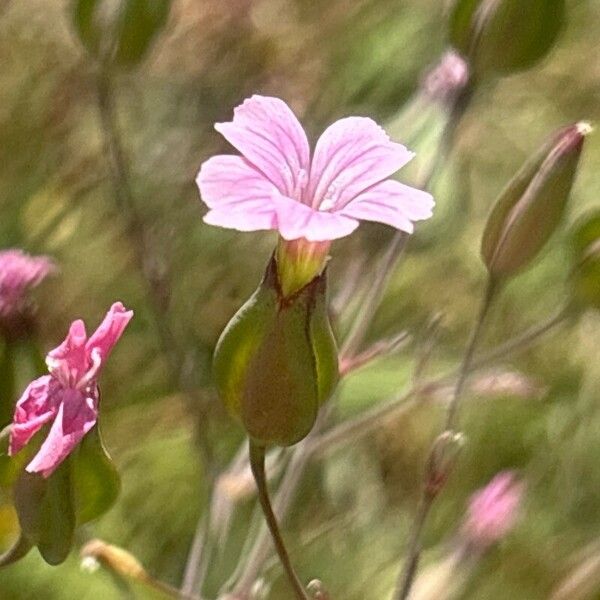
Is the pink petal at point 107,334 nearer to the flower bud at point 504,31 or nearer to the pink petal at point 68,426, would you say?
the pink petal at point 68,426

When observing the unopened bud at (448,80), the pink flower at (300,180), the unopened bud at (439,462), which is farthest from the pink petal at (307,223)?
the unopened bud at (448,80)

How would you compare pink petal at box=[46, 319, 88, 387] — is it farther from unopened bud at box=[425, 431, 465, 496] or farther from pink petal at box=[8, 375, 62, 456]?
unopened bud at box=[425, 431, 465, 496]

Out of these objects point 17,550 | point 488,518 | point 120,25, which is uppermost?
point 120,25

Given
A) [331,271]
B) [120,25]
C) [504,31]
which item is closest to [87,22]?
[120,25]

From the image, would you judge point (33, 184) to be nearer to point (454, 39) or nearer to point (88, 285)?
point (88, 285)

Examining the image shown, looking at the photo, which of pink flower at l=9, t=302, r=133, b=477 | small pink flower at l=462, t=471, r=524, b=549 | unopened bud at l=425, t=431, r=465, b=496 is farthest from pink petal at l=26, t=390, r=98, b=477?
small pink flower at l=462, t=471, r=524, b=549

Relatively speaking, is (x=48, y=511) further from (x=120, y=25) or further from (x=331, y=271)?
(x=331, y=271)
